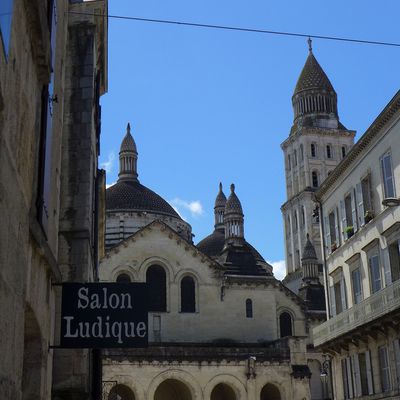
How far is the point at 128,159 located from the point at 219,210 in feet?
43.5

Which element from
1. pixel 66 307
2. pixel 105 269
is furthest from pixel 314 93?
pixel 66 307

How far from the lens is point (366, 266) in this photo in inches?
1067

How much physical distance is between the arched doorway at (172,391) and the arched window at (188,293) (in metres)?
5.17

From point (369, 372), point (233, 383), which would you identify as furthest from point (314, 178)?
point (369, 372)

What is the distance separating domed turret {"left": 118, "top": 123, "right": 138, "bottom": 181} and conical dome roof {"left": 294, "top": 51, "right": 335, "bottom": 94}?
2327 cm

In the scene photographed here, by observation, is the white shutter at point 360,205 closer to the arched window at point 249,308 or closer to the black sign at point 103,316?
the black sign at point 103,316

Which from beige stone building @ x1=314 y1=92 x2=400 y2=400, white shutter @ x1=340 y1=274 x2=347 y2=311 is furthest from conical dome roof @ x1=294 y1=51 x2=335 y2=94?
white shutter @ x1=340 y1=274 x2=347 y2=311

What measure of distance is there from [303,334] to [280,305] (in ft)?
8.88

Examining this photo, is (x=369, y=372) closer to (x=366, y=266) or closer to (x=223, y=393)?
(x=366, y=266)

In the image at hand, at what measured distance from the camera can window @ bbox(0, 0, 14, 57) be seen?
253 inches

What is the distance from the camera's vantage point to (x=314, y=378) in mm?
55656

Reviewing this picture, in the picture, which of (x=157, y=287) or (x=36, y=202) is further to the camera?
(x=157, y=287)

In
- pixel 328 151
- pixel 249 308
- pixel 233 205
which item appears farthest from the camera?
pixel 328 151

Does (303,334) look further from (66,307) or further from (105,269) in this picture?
(66,307)
